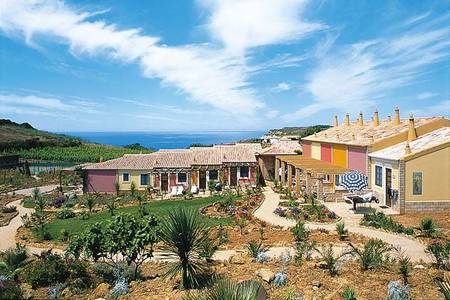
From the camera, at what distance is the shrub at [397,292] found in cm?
883

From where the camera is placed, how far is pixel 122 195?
34.8 meters

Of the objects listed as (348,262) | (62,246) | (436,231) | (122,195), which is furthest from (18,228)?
(436,231)

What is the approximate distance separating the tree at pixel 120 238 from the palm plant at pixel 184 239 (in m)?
0.72

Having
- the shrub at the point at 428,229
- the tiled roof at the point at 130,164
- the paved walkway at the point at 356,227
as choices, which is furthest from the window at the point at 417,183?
the tiled roof at the point at 130,164

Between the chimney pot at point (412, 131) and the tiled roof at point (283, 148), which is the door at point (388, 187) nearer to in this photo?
the chimney pot at point (412, 131)

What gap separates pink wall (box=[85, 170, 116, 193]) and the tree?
2672 cm

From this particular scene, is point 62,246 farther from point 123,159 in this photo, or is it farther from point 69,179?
point 69,179

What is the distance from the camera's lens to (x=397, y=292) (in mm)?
8891

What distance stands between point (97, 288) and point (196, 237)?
291cm

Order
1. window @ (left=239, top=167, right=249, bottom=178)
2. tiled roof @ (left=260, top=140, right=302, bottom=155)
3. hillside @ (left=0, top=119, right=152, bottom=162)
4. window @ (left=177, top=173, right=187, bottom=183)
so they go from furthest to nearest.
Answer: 1. hillside @ (left=0, top=119, right=152, bottom=162)
2. tiled roof @ (left=260, top=140, right=302, bottom=155)
3. window @ (left=239, top=167, right=249, bottom=178)
4. window @ (left=177, top=173, right=187, bottom=183)

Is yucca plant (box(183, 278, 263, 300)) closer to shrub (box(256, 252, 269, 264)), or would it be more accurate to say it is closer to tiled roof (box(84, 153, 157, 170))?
shrub (box(256, 252, 269, 264))

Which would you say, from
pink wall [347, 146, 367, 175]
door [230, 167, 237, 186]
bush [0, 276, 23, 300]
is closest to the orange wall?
pink wall [347, 146, 367, 175]

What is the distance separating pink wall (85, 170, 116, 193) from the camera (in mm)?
36747

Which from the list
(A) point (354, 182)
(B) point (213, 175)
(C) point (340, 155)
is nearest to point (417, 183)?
(A) point (354, 182)
